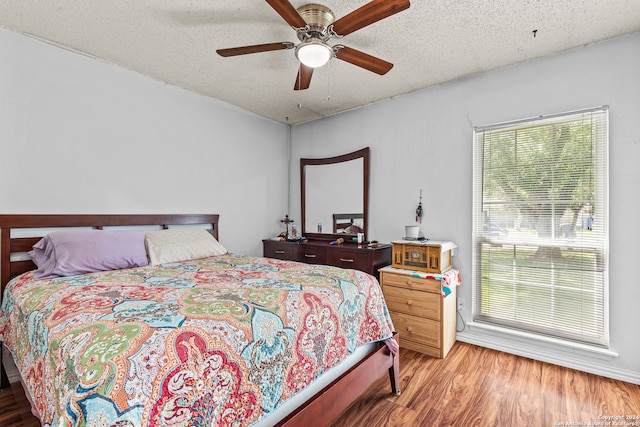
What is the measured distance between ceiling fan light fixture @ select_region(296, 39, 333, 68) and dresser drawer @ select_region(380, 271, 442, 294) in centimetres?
196

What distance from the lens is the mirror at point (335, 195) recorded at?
3689 mm

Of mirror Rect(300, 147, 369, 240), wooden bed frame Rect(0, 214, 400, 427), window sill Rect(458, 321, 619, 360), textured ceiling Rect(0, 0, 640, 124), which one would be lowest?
window sill Rect(458, 321, 619, 360)

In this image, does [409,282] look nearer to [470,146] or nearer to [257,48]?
[470,146]

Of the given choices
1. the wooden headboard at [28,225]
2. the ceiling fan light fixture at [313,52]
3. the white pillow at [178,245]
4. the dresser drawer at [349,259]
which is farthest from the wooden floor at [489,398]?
the ceiling fan light fixture at [313,52]

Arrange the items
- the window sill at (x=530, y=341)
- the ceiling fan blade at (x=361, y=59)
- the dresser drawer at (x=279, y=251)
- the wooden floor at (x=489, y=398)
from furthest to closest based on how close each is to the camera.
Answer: the dresser drawer at (x=279, y=251), the window sill at (x=530, y=341), the ceiling fan blade at (x=361, y=59), the wooden floor at (x=489, y=398)

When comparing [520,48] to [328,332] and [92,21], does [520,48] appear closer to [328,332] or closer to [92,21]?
[328,332]

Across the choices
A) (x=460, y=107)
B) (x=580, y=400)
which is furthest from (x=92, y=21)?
(x=580, y=400)

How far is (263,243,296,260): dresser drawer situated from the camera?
3826 mm

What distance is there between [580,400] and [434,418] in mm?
1030

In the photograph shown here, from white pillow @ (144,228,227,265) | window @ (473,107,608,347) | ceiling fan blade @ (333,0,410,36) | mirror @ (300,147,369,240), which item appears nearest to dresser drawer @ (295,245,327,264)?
mirror @ (300,147,369,240)

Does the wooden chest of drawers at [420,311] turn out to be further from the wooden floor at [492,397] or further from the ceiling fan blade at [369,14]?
the ceiling fan blade at [369,14]

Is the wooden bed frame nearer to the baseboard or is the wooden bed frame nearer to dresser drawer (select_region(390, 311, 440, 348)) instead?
dresser drawer (select_region(390, 311, 440, 348))

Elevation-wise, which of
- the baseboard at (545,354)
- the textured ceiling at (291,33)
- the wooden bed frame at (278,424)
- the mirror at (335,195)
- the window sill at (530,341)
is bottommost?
the baseboard at (545,354)

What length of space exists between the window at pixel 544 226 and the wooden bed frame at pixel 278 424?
1363 mm
